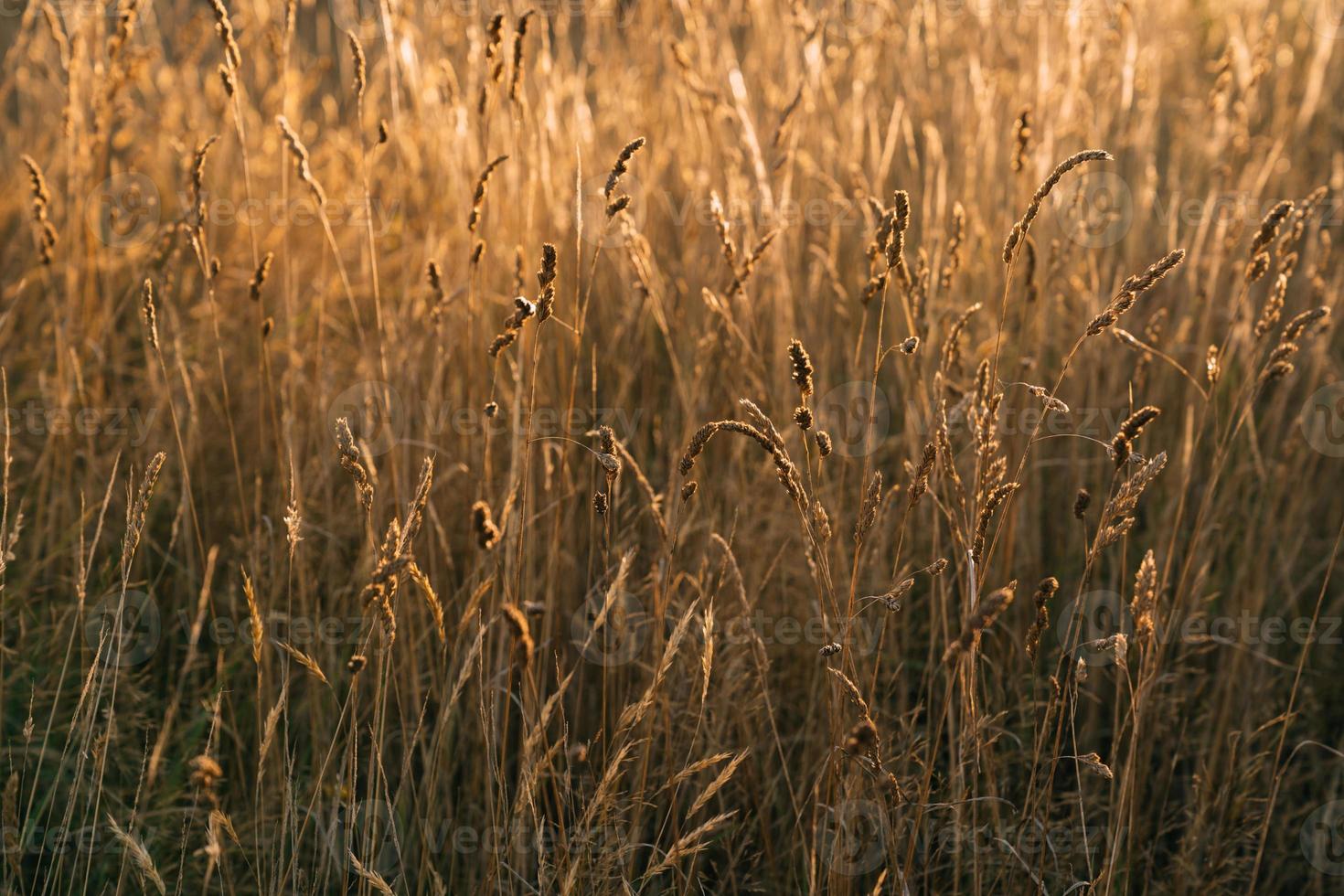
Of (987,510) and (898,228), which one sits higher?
(898,228)

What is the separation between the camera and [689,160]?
2713 mm

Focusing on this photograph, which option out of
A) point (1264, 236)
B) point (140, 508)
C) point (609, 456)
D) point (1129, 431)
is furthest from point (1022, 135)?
point (140, 508)

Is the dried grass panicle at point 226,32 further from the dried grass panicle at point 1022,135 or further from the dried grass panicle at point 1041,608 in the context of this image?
the dried grass panicle at point 1041,608

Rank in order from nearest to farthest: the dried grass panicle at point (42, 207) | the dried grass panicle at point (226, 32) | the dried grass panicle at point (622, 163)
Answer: the dried grass panicle at point (622, 163)
the dried grass panicle at point (226, 32)
the dried grass panicle at point (42, 207)

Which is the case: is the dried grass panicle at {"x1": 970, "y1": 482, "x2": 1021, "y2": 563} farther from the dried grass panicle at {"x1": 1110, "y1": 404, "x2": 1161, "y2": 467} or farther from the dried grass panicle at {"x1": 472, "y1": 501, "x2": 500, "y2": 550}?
the dried grass panicle at {"x1": 472, "y1": 501, "x2": 500, "y2": 550}

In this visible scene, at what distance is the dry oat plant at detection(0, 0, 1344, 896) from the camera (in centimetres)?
123

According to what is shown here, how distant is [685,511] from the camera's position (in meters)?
1.73

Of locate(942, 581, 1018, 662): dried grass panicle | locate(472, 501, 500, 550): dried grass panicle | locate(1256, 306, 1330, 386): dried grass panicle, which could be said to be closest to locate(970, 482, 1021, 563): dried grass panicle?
locate(942, 581, 1018, 662): dried grass panicle

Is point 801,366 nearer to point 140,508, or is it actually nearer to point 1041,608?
point 1041,608

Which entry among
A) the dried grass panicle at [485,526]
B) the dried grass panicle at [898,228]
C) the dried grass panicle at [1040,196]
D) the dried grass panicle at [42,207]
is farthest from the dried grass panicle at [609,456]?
the dried grass panicle at [42,207]

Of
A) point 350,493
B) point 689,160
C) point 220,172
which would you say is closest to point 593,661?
point 350,493

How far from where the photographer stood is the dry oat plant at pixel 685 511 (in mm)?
1228

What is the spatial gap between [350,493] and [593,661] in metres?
0.62

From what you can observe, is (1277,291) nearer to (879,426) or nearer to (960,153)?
(879,426)
